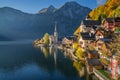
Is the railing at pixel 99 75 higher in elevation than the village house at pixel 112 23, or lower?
lower

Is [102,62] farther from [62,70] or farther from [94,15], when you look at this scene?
[94,15]

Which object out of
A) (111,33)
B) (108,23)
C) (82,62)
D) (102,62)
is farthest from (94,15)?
(102,62)

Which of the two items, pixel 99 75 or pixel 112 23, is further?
pixel 112 23

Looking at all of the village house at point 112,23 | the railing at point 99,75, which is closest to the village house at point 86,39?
the village house at point 112,23

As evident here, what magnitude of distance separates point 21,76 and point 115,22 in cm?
5687

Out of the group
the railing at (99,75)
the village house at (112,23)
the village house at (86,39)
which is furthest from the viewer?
the village house at (112,23)

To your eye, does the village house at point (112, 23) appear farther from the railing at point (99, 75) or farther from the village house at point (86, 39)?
the railing at point (99, 75)

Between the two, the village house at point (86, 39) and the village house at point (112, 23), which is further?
the village house at point (112, 23)

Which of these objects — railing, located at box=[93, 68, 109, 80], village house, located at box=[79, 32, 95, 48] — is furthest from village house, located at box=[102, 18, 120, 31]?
railing, located at box=[93, 68, 109, 80]

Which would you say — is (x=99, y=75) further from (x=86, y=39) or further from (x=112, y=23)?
(x=112, y=23)

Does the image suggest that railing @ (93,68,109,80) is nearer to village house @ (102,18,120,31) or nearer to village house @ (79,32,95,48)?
village house @ (79,32,95,48)

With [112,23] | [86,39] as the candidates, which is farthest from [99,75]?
[112,23]

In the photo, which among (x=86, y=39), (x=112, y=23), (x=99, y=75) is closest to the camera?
(x=99, y=75)

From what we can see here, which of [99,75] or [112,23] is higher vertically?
[112,23]
